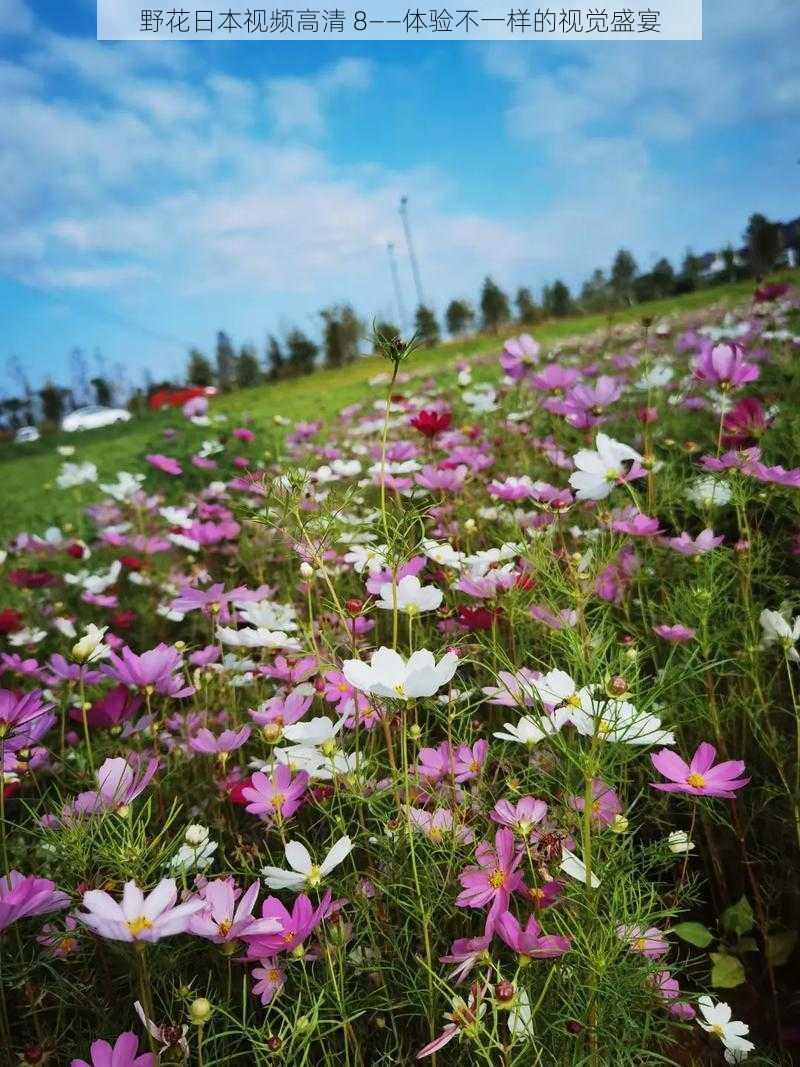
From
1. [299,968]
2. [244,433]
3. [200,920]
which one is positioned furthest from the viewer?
[244,433]

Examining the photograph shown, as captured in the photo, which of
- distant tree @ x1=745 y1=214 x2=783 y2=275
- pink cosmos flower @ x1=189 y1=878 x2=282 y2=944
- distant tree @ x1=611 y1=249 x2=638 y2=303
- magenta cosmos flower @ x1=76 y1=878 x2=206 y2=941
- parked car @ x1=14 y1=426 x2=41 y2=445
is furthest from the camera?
distant tree @ x1=611 y1=249 x2=638 y2=303

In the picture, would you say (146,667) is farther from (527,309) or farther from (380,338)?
(527,309)

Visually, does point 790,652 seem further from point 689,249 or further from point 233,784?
point 689,249

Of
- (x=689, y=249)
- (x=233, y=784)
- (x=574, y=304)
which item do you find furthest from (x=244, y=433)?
(x=689, y=249)

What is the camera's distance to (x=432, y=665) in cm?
67

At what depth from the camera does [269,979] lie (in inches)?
26.9

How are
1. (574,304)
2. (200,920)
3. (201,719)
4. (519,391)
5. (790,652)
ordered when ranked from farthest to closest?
1. (574,304)
2. (519,391)
3. (201,719)
4. (790,652)
5. (200,920)

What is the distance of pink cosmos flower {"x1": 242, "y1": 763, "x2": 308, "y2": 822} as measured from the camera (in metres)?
0.78

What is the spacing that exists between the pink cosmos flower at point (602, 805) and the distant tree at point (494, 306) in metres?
28.1

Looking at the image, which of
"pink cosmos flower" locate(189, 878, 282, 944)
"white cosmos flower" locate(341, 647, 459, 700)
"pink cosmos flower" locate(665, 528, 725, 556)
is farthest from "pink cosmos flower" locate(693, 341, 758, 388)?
"pink cosmos flower" locate(189, 878, 282, 944)

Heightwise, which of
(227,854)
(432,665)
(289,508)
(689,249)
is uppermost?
(689,249)

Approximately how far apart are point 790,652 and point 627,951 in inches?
17.5

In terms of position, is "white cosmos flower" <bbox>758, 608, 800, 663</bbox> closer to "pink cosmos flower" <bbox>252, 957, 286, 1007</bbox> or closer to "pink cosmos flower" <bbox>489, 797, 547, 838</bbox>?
"pink cosmos flower" <bbox>489, 797, 547, 838</bbox>

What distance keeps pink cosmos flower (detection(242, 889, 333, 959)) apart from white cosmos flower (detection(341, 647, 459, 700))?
7.7 inches
